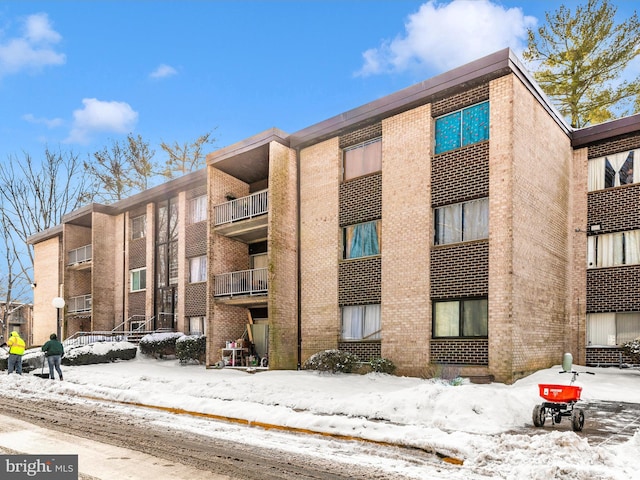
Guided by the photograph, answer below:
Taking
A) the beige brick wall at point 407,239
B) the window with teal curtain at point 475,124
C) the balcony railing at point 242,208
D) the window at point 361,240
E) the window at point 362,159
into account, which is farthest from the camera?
the balcony railing at point 242,208

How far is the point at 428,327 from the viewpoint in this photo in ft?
53.6

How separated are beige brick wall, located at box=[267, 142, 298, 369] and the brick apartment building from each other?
6 centimetres

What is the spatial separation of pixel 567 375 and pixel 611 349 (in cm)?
319

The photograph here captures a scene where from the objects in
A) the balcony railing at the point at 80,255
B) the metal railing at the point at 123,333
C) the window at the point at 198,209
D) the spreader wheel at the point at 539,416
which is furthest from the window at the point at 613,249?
the balcony railing at the point at 80,255

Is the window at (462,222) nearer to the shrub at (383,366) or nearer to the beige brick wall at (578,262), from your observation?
the shrub at (383,366)

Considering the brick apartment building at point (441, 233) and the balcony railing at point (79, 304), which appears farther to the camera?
the balcony railing at point (79, 304)

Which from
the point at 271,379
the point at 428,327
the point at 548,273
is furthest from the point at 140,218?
the point at 548,273

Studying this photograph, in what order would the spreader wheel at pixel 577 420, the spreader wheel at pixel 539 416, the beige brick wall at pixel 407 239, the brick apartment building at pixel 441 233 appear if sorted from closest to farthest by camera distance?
the spreader wheel at pixel 577 420 < the spreader wheel at pixel 539 416 < the brick apartment building at pixel 441 233 < the beige brick wall at pixel 407 239

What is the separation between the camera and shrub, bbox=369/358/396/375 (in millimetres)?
16703

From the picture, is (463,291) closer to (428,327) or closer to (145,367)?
(428,327)

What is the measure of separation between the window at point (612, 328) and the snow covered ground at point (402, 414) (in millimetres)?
1293

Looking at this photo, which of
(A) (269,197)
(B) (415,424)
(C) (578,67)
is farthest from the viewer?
(C) (578,67)

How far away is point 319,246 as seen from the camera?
19.9 m

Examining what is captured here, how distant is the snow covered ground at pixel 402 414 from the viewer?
654 centimetres
